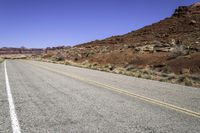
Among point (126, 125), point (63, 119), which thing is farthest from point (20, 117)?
point (126, 125)

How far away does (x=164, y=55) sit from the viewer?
31250mm

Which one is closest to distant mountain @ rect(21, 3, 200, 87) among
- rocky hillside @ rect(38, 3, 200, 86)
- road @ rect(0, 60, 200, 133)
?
rocky hillside @ rect(38, 3, 200, 86)

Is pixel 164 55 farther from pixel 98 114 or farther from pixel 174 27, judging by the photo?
pixel 174 27

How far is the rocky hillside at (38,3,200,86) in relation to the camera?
21638mm

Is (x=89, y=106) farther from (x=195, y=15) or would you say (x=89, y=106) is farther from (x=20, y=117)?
(x=195, y=15)

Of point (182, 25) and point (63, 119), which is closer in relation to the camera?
point (63, 119)

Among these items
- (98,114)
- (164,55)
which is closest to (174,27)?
(164,55)

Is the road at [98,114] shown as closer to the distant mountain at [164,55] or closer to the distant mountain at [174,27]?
the distant mountain at [164,55]

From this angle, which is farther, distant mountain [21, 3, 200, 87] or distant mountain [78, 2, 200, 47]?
distant mountain [78, 2, 200, 47]

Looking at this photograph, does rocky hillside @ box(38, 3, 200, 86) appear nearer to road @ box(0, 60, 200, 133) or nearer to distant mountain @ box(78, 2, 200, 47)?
distant mountain @ box(78, 2, 200, 47)

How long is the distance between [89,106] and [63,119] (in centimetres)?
166

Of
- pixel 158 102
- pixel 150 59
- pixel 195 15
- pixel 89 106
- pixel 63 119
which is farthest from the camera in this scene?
pixel 195 15

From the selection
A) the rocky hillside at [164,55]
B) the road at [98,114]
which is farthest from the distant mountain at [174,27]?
the road at [98,114]

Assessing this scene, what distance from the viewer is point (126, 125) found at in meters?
5.91
